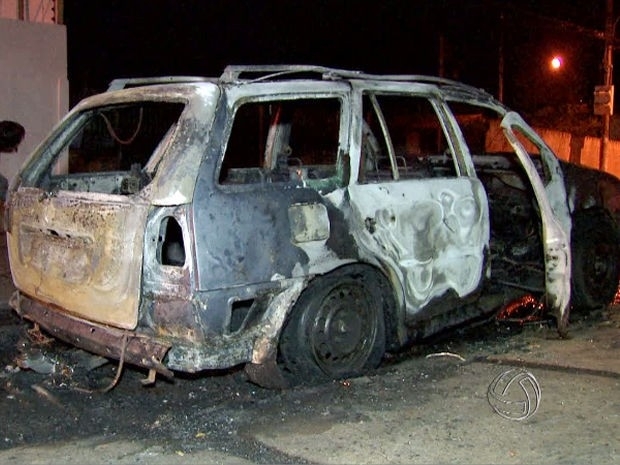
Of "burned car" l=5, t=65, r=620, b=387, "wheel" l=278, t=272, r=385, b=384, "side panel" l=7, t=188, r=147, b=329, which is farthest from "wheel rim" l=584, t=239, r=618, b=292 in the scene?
"side panel" l=7, t=188, r=147, b=329

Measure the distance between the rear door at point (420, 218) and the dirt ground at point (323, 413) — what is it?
0.61 m

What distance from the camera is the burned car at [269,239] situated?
14.8 ft

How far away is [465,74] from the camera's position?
36.3m

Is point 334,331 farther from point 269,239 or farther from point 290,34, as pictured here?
point 290,34

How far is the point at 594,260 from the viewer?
288 inches

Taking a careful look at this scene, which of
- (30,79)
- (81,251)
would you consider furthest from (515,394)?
(30,79)

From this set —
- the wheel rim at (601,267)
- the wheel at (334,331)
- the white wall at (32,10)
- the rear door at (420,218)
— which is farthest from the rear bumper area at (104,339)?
the white wall at (32,10)

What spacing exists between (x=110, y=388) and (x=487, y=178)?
4.33 meters

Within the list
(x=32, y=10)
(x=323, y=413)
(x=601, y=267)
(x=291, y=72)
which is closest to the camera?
(x=323, y=413)

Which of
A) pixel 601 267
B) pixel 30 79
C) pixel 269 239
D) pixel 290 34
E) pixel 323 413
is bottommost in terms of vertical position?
pixel 323 413

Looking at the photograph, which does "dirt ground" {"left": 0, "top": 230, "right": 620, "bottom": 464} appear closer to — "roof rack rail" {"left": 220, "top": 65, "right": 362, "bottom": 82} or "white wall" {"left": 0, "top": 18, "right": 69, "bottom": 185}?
"roof rack rail" {"left": 220, "top": 65, "right": 362, "bottom": 82}

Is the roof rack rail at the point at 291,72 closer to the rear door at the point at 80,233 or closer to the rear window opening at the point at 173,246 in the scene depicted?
the rear door at the point at 80,233

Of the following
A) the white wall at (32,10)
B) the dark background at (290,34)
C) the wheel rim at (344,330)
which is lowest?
the wheel rim at (344,330)

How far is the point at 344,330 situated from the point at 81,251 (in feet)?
5.56
